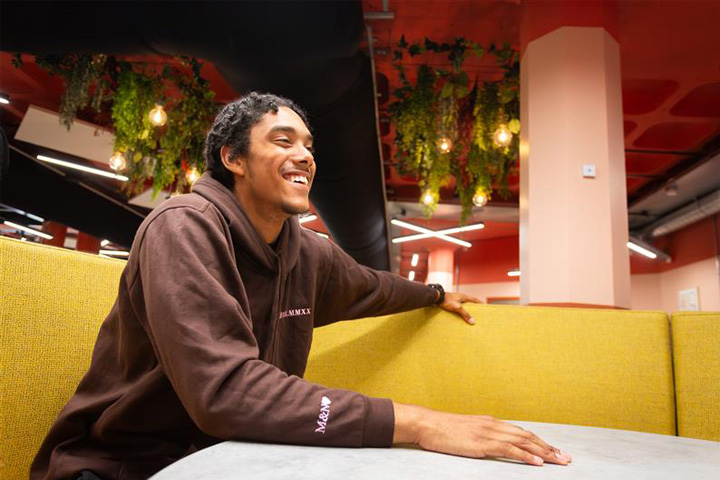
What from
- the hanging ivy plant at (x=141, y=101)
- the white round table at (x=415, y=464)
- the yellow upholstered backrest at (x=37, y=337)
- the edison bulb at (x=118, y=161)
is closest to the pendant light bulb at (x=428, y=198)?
the hanging ivy plant at (x=141, y=101)

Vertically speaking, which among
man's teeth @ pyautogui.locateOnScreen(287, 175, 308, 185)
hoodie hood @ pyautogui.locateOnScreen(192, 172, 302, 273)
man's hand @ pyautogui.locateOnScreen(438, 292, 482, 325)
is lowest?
man's hand @ pyautogui.locateOnScreen(438, 292, 482, 325)

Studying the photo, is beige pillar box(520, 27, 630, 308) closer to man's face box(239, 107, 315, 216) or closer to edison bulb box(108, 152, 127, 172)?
man's face box(239, 107, 315, 216)

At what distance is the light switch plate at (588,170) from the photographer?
4086mm

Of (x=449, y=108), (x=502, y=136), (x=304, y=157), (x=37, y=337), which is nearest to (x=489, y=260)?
(x=449, y=108)

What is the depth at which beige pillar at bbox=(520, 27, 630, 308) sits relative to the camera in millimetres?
3951

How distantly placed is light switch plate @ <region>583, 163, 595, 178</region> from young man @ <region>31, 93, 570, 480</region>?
116 inches

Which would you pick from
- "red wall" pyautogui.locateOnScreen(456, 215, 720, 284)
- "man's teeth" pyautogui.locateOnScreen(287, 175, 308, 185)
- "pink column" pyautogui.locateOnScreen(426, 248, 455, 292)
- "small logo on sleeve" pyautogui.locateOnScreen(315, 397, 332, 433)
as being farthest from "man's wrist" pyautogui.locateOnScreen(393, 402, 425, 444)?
"pink column" pyautogui.locateOnScreen(426, 248, 455, 292)

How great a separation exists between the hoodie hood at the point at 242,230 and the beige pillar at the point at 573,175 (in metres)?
3.06

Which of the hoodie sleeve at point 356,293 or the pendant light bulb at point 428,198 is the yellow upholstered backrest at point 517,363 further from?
the pendant light bulb at point 428,198

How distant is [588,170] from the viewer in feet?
13.4

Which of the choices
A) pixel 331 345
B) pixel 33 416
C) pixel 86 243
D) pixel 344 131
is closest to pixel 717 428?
pixel 331 345

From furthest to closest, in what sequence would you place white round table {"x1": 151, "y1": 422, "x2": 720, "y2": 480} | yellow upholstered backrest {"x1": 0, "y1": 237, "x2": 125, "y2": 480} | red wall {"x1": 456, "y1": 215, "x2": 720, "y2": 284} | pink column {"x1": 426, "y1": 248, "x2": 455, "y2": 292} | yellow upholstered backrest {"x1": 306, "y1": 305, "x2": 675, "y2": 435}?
pink column {"x1": 426, "y1": 248, "x2": 455, "y2": 292}
red wall {"x1": 456, "y1": 215, "x2": 720, "y2": 284}
yellow upholstered backrest {"x1": 306, "y1": 305, "x2": 675, "y2": 435}
yellow upholstered backrest {"x1": 0, "y1": 237, "x2": 125, "y2": 480}
white round table {"x1": 151, "y1": 422, "x2": 720, "y2": 480}

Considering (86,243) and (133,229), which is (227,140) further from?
(86,243)

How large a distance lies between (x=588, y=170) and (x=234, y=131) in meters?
3.33
